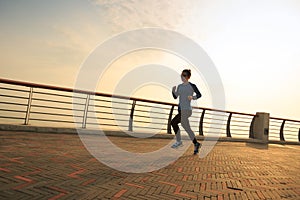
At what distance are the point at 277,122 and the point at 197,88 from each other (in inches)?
392

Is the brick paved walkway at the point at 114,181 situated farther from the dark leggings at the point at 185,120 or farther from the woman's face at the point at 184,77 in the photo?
the woman's face at the point at 184,77

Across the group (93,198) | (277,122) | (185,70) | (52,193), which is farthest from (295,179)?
(277,122)

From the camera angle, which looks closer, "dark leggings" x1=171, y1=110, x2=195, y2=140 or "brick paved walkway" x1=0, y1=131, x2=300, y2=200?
"brick paved walkway" x1=0, y1=131, x2=300, y2=200

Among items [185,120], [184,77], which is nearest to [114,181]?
[185,120]

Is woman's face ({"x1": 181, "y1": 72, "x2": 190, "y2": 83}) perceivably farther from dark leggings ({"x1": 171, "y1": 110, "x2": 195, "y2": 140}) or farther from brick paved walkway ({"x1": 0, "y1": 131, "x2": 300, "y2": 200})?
brick paved walkway ({"x1": 0, "y1": 131, "x2": 300, "y2": 200})

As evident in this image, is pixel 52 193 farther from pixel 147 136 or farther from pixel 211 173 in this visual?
pixel 147 136

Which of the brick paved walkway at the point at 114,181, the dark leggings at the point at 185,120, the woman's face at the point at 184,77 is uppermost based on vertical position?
the woman's face at the point at 184,77

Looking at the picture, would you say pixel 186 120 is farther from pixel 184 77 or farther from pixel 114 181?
pixel 114 181

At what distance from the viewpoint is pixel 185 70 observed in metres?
5.92

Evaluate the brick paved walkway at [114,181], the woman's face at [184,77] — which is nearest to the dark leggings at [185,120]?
the woman's face at [184,77]

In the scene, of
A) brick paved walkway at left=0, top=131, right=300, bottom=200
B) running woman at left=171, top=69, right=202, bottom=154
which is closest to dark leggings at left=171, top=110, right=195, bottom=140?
running woman at left=171, top=69, right=202, bottom=154

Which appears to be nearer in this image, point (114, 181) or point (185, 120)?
point (114, 181)

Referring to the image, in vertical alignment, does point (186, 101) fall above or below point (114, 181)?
above

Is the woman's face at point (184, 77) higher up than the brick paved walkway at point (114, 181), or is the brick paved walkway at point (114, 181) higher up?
the woman's face at point (184, 77)
